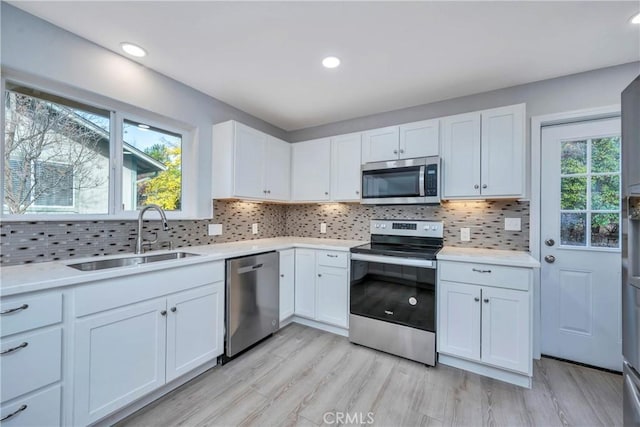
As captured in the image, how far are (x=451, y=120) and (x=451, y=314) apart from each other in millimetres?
1683

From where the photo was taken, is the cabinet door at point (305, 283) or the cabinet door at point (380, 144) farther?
the cabinet door at point (305, 283)

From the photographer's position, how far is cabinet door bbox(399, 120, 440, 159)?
2.46 m

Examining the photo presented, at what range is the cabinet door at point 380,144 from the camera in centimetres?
266

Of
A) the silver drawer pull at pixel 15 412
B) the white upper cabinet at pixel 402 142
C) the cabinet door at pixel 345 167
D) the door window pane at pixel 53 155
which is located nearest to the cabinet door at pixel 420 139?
the white upper cabinet at pixel 402 142

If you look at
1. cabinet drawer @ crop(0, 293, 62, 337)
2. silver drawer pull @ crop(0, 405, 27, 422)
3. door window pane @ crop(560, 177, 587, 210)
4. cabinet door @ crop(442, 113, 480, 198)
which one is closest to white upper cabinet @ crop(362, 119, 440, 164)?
cabinet door @ crop(442, 113, 480, 198)

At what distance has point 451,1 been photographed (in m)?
1.44

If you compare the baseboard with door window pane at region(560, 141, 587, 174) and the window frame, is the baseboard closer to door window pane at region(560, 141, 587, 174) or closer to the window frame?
door window pane at region(560, 141, 587, 174)

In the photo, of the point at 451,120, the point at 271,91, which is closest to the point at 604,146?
the point at 451,120

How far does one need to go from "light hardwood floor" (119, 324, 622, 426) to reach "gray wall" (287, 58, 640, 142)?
2.15 m

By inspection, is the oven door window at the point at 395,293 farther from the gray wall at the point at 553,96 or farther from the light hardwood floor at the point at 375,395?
the gray wall at the point at 553,96

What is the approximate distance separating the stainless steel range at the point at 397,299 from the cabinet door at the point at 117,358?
1.58m

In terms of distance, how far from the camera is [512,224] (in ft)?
7.77

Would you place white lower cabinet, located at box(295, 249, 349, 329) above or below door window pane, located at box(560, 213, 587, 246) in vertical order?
below

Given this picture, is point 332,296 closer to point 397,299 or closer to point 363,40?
point 397,299
